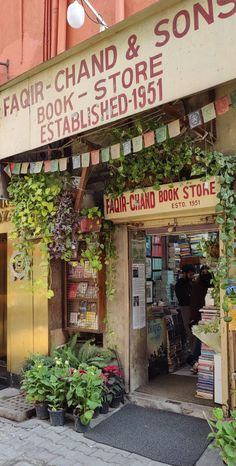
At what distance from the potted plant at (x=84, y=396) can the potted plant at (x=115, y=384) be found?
0.44 m

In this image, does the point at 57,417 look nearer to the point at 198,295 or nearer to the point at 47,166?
the point at 47,166

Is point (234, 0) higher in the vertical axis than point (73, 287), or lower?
higher

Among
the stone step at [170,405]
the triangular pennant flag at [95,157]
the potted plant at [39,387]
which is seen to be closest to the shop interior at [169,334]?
the stone step at [170,405]

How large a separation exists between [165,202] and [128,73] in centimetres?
171

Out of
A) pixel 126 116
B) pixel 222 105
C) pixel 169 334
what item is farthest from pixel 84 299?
pixel 222 105

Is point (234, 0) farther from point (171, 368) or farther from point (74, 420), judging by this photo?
point (171, 368)

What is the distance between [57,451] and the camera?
4477 mm

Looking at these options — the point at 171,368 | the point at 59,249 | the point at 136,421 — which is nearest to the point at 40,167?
the point at 59,249

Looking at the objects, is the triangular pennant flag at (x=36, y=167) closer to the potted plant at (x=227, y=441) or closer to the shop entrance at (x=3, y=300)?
the shop entrance at (x=3, y=300)

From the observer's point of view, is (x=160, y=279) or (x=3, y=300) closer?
(x=160, y=279)

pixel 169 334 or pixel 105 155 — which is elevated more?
pixel 105 155

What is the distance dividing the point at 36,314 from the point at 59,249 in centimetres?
161

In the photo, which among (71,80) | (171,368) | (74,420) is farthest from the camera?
(171,368)

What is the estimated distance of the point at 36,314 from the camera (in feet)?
21.4
